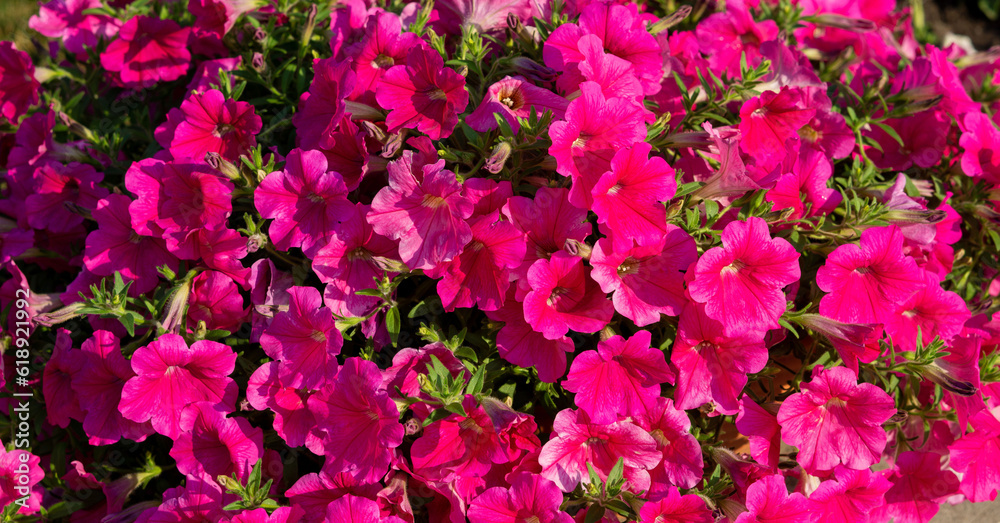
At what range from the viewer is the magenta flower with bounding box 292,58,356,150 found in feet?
5.68

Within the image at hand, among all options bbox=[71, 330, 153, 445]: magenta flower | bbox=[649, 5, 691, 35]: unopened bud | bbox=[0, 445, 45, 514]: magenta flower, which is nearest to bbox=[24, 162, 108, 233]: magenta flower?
bbox=[71, 330, 153, 445]: magenta flower

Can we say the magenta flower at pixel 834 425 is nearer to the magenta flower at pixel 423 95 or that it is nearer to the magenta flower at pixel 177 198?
the magenta flower at pixel 423 95

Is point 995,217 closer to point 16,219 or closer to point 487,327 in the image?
point 487,327

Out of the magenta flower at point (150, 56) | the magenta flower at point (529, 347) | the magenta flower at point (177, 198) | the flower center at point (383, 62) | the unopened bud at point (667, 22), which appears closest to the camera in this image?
the magenta flower at point (529, 347)

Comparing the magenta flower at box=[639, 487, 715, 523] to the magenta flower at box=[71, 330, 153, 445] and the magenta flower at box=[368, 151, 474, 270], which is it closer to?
the magenta flower at box=[368, 151, 474, 270]

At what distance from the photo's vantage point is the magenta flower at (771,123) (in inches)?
74.8

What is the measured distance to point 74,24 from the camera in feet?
8.59

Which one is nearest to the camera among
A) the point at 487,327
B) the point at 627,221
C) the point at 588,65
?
the point at 627,221

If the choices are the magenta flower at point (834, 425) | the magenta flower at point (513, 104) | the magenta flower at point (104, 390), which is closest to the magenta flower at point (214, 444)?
the magenta flower at point (104, 390)

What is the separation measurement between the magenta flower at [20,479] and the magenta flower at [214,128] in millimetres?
954

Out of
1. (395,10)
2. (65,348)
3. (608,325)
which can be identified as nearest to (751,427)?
(608,325)

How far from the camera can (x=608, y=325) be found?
5.87 ft

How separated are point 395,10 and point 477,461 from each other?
4.91ft

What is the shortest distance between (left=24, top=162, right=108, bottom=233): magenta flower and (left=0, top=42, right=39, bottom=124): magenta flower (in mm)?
435
